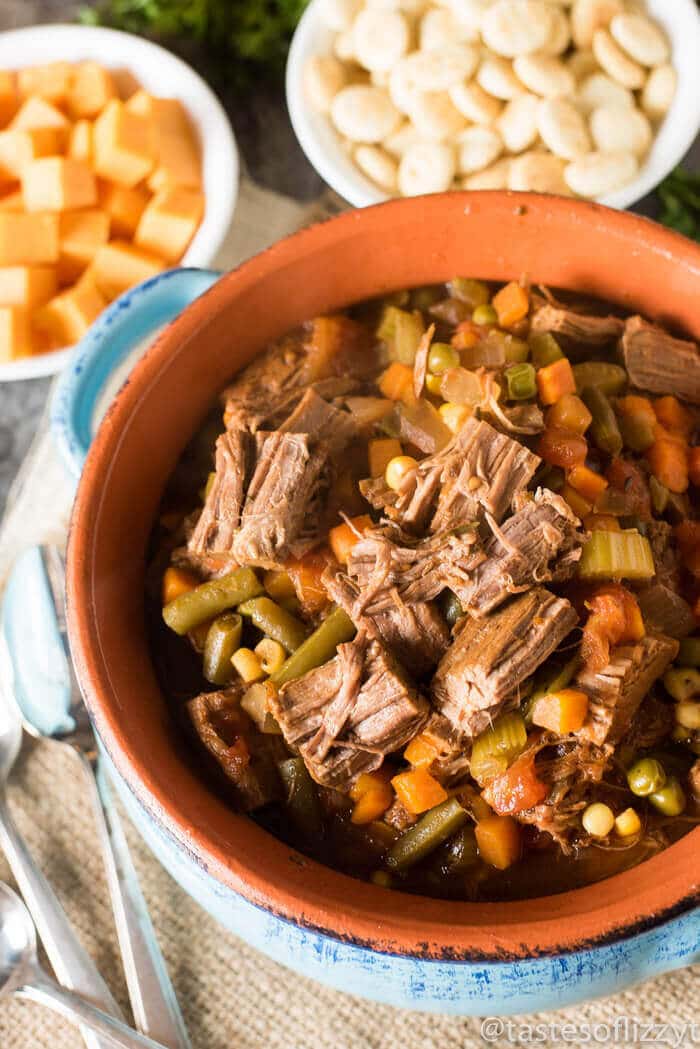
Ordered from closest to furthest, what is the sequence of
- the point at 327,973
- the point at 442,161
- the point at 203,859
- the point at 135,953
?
the point at 203,859
the point at 327,973
the point at 135,953
the point at 442,161

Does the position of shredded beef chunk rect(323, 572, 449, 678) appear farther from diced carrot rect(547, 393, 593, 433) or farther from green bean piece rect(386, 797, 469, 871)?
diced carrot rect(547, 393, 593, 433)

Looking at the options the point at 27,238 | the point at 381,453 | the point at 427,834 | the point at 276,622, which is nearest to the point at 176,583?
the point at 276,622

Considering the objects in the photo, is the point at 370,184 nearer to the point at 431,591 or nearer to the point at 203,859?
the point at 431,591

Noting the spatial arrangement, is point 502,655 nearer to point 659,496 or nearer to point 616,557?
point 616,557

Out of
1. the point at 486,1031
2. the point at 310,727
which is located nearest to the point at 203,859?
the point at 310,727

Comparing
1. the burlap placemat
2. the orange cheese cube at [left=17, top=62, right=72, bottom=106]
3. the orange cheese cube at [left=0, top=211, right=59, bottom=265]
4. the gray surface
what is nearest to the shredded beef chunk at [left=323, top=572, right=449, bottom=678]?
the burlap placemat

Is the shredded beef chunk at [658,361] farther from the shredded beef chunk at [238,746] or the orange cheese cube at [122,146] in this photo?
the orange cheese cube at [122,146]

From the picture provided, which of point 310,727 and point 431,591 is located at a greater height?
point 431,591
